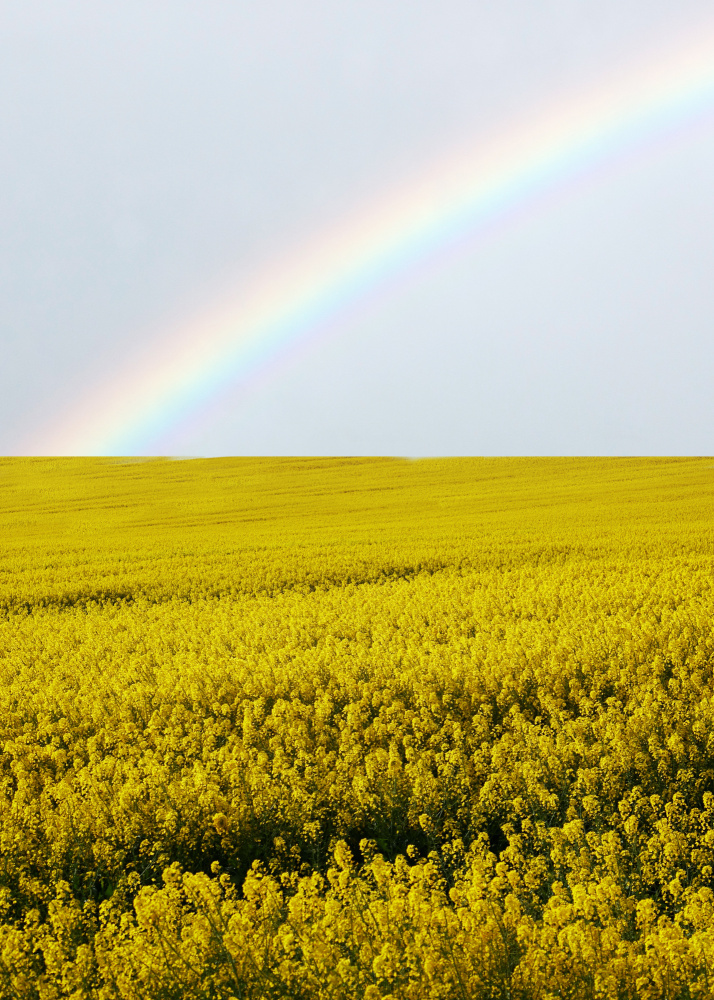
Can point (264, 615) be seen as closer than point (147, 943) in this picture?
No

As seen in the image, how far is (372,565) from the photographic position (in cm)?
1561

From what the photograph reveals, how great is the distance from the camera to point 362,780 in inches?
210

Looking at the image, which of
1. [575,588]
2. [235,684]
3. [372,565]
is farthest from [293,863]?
[372,565]

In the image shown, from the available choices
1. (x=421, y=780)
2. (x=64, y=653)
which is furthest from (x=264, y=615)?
(x=421, y=780)

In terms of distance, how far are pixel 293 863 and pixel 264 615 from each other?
250 inches

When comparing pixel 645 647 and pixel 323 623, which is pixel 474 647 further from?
pixel 323 623

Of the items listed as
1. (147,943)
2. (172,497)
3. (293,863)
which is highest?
(172,497)

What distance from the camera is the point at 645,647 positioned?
26.6 ft

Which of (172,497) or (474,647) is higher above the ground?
(172,497)

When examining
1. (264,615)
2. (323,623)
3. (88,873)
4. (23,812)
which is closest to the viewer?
(88,873)

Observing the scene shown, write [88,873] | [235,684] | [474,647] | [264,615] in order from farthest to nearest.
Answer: [264,615]
[474,647]
[235,684]
[88,873]

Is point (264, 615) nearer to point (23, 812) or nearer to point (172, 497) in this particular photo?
point (23, 812)

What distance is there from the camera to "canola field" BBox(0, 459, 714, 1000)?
3328 mm

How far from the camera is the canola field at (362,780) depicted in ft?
10.9
